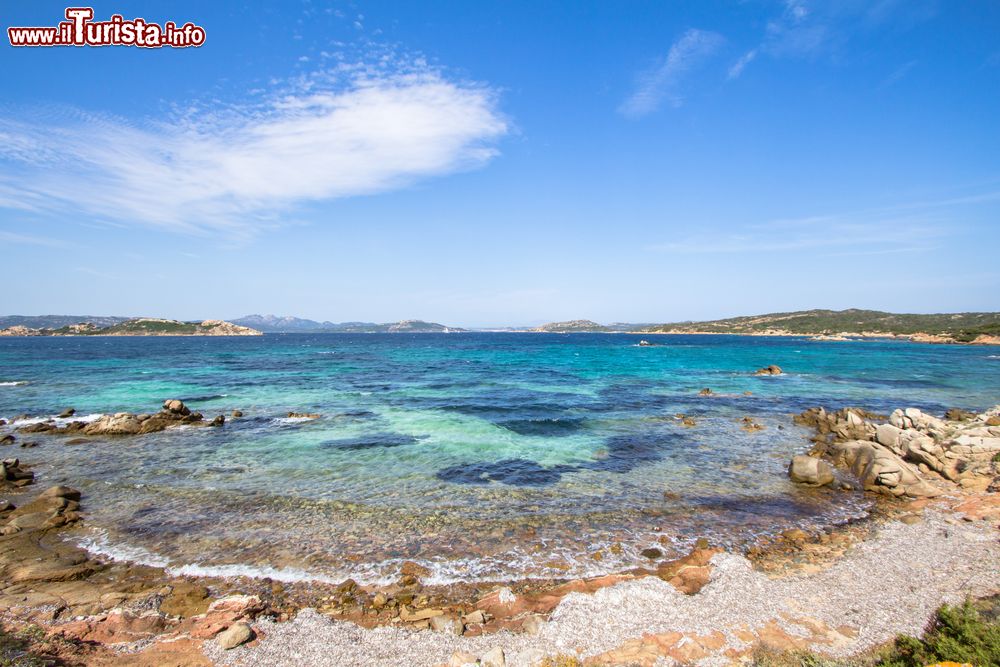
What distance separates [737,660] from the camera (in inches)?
301

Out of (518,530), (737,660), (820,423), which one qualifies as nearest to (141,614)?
(518,530)

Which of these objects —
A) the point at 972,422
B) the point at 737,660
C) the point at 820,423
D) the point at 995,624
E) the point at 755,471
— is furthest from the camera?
the point at 820,423

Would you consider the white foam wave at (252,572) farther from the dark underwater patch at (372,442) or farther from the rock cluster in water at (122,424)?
the rock cluster in water at (122,424)

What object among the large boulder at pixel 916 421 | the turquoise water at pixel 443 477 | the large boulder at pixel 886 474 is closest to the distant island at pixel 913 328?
the turquoise water at pixel 443 477

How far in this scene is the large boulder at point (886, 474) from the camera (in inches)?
658

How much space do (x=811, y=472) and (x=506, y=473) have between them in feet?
39.3

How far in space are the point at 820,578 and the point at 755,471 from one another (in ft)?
31.6

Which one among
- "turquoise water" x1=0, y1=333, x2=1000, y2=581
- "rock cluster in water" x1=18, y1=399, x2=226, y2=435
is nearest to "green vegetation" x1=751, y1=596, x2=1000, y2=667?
"turquoise water" x1=0, y1=333, x2=1000, y2=581

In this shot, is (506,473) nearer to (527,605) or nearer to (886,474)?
(527,605)

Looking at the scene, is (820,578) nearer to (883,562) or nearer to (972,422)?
(883,562)

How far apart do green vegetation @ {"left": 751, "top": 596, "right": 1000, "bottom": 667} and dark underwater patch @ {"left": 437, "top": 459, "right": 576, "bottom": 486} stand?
36.2 ft

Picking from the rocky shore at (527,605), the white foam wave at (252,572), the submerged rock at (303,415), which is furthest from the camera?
the submerged rock at (303,415)

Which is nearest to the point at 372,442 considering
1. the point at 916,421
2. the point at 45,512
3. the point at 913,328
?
the point at 45,512

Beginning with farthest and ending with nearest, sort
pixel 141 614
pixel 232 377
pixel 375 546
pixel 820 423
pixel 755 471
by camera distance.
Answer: pixel 232 377
pixel 820 423
pixel 755 471
pixel 375 546
pixel 141 614
